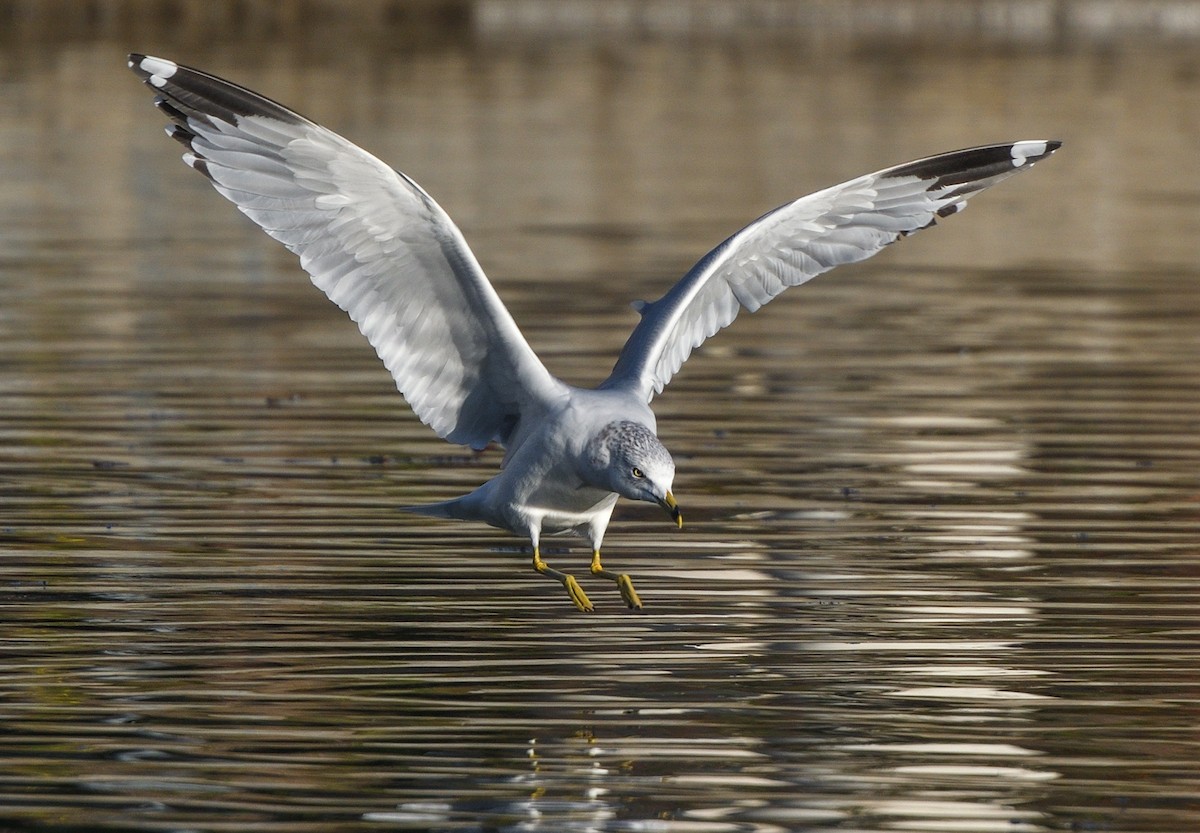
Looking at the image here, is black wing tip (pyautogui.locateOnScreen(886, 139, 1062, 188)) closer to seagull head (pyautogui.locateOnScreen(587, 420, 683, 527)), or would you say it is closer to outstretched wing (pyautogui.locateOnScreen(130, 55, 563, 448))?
outstretched wing (pyautogui.locateOnScreen(130, 55, 563, 448))

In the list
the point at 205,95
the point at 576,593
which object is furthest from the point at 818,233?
the point at 205,95

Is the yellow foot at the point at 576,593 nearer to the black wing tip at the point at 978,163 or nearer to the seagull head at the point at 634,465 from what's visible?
the seagull head at the point at 634,465

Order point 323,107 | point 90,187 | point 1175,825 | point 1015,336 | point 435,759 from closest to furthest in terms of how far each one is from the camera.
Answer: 1. point 1175,825
2. point 435,759
3. point 1015,336
4. point 90,187
5. point 323,107

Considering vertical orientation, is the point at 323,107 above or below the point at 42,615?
above

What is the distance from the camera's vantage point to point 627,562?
38.6 ft

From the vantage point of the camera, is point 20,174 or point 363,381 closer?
point 363,381

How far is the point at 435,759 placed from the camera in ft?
27.8

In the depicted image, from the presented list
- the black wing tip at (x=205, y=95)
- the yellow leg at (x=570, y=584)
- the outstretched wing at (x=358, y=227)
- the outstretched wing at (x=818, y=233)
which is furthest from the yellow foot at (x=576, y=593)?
the black wing tip at (x=205, y=95)

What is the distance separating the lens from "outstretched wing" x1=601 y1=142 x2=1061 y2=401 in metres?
11.2

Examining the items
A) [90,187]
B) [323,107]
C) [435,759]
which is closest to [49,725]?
[435,759]

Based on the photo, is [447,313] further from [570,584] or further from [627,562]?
[627,562]

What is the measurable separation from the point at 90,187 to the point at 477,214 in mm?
5902

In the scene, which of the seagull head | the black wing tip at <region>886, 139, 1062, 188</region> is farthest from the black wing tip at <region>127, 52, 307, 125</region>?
the black wing tip at <region>886, 139, 1062, 188</region>

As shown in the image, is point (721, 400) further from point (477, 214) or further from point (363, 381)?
point (477, 214)
